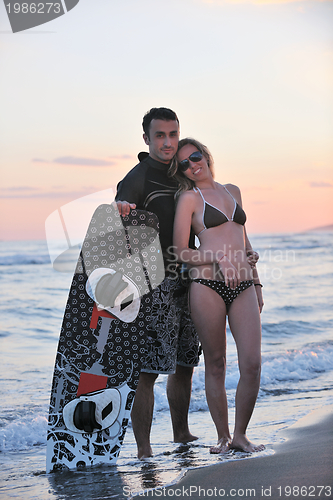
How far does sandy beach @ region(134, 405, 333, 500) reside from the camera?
200 centimetres

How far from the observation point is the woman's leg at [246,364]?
2.66 metres

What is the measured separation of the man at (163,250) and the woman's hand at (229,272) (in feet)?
1.10

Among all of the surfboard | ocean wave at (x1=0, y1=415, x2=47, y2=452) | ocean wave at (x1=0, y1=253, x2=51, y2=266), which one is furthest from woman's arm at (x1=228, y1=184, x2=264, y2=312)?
ocean wave at (x1=0, y1=253, x2=51, y2=266)

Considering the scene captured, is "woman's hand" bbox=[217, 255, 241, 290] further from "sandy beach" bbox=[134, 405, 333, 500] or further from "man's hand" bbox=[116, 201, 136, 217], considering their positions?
"sandy beach" bbox=[134, 405, 333, 500]

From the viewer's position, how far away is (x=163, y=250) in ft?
9.48

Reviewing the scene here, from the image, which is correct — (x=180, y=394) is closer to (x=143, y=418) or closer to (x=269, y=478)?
(x=143, y=418)

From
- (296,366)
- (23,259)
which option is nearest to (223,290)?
(296,366)

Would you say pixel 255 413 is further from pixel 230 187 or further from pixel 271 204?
pixel 271 204

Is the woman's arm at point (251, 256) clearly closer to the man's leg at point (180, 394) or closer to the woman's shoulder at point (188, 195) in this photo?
the woman's shoulder at point (188, 195)

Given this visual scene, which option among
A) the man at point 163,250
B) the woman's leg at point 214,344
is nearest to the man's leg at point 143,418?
the man at point 163,250

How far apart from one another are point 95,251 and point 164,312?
Result: 22.1 inches

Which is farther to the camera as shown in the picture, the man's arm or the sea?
the man's arm

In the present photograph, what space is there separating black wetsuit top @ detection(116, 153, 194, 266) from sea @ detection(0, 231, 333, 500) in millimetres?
1216

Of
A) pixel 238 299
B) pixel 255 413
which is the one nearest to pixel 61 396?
→ pixel 238 299
